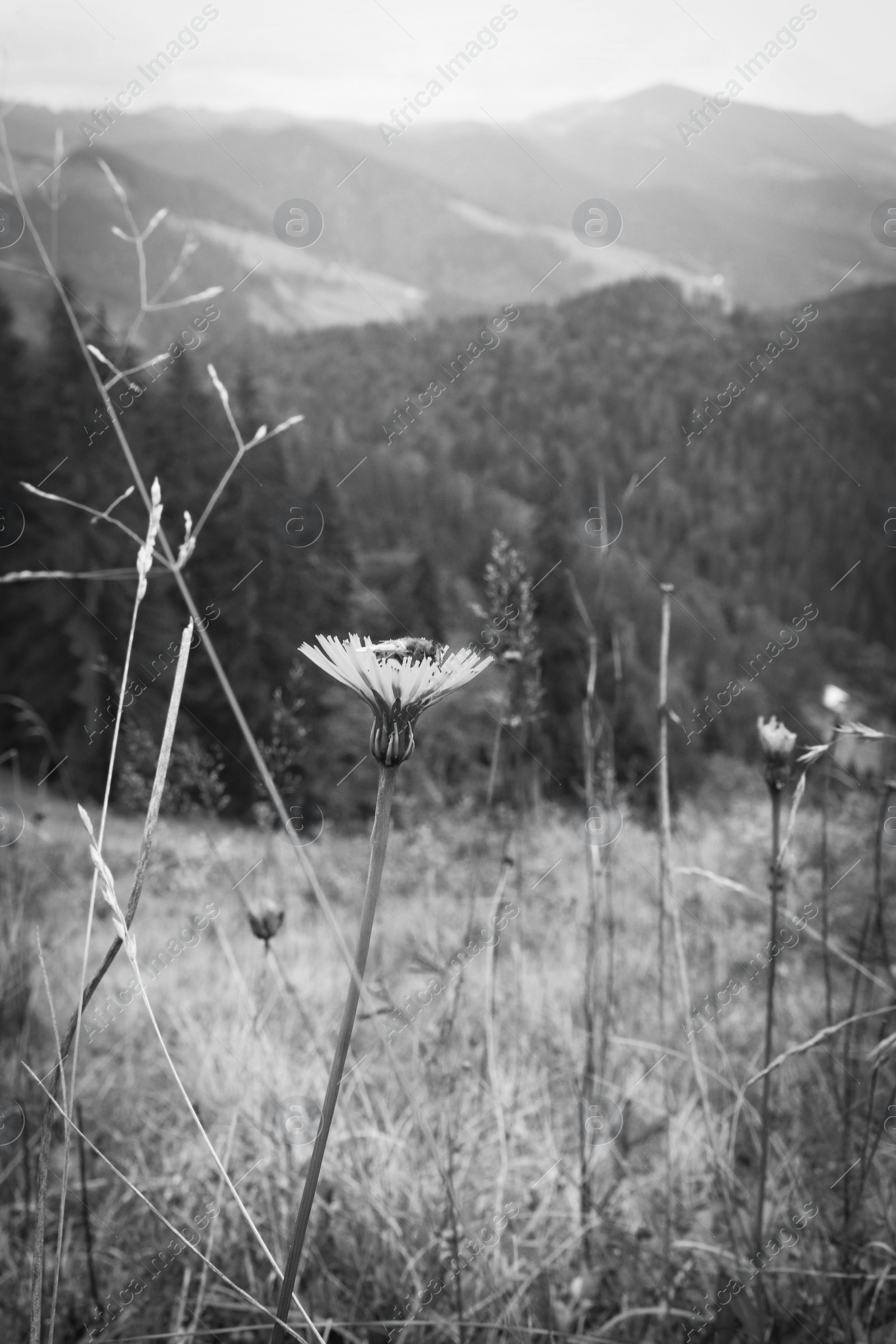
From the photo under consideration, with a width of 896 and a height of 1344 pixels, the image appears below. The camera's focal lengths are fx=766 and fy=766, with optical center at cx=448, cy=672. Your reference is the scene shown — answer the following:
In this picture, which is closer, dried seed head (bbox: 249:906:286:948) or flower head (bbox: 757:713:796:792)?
flower head (bbox: 757:713:796:792)

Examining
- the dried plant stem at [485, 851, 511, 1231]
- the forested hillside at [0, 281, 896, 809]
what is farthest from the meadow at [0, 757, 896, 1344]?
the forested hillside at [0, 281, 896, 809]

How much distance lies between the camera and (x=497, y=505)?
73312 mm

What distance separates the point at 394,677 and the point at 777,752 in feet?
2.21

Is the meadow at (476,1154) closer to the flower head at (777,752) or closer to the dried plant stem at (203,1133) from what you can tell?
the dried plant stem at (203,1133)

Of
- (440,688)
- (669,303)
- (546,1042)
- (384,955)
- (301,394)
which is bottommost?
(384,955)

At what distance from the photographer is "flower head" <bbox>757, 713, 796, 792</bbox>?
3.34 feet

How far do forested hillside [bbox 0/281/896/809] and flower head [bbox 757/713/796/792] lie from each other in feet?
0.98

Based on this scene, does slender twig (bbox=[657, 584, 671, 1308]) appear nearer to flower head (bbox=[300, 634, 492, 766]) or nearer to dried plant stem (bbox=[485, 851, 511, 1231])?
dried plant stem (bbox=[485, 851, 511, 1231])

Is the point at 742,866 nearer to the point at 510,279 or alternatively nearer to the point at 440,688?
the point at 440,688

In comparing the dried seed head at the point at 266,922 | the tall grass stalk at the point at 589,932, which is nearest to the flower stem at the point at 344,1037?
the dried seed head at the point at 266,922

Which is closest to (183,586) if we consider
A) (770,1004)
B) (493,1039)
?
(770,1004)

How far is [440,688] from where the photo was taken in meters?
0.57

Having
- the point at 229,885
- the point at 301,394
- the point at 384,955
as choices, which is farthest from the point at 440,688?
the point at 301,394

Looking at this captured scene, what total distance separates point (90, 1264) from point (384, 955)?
2.59 meters
